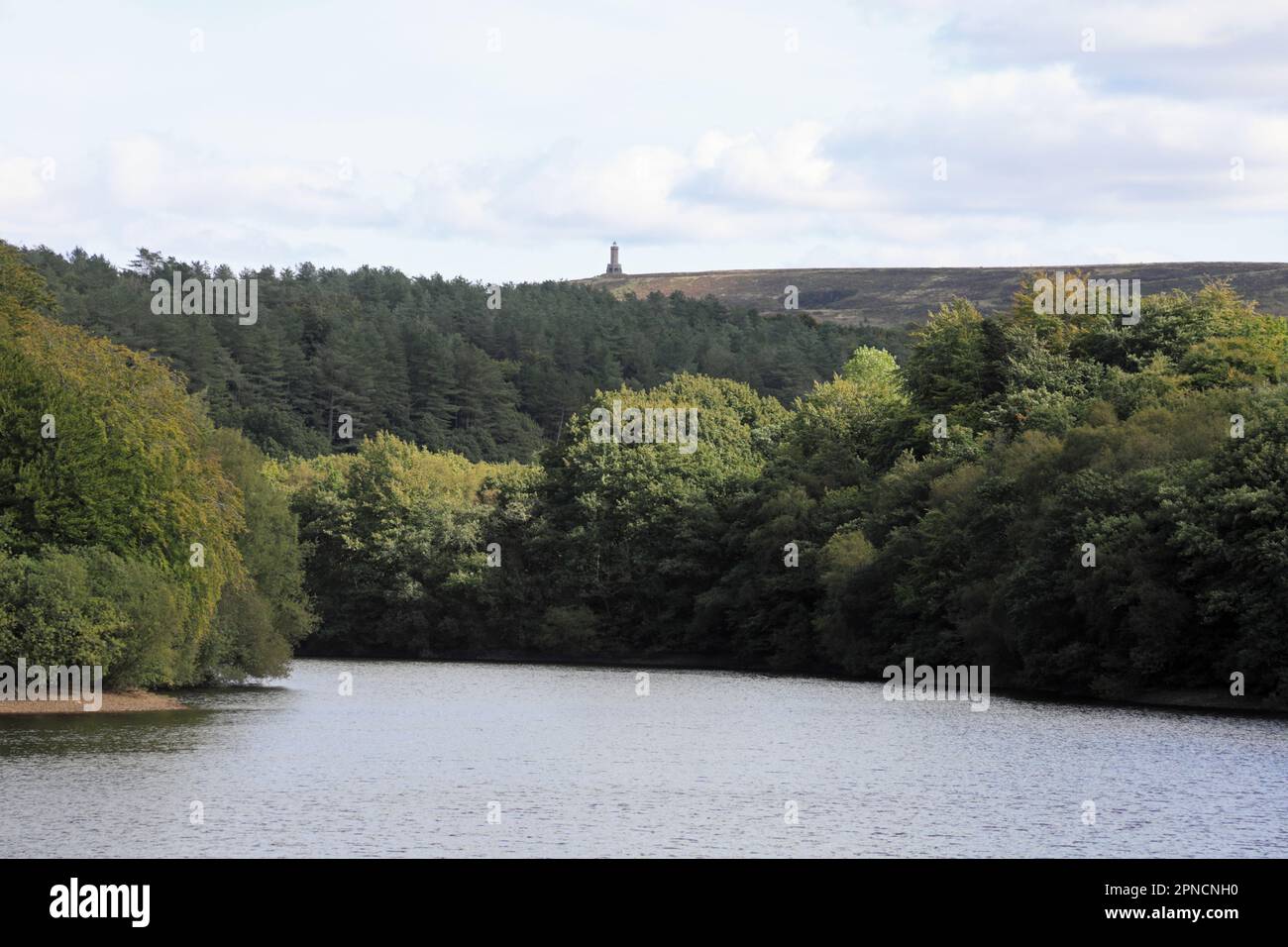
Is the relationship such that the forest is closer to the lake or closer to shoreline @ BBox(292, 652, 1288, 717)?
shoreline @ BBox(292, 652, 1288, 717)

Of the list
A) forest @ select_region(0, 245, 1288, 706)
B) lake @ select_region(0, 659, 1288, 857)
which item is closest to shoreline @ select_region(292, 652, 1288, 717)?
forest @ select_region(0, 245, 1288, 706)

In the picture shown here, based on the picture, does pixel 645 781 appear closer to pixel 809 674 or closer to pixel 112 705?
pixel 112 705

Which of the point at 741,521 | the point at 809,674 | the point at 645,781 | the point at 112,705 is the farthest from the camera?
the point at 741,521

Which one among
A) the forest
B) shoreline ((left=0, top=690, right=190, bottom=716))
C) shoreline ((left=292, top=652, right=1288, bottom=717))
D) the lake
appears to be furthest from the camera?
shoreline ((left=292, top=652, right=1288, bottom=717))

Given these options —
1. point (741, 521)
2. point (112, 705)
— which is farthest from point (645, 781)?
point (741, 521)

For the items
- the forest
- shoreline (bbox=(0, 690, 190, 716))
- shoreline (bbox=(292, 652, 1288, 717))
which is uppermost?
the forest

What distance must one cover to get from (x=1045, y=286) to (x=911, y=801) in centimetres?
6948

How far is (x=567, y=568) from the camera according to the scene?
123250mm

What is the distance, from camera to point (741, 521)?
11562 cm

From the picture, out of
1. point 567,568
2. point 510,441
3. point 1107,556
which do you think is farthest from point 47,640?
point 510,441

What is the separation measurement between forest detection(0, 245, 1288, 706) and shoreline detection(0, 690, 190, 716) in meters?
0.91

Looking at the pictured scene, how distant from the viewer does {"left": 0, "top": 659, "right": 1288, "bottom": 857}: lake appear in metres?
36.8

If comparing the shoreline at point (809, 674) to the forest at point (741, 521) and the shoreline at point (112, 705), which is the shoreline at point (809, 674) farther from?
the shoreline at point (112, 705)

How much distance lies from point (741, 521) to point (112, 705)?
55097mm
